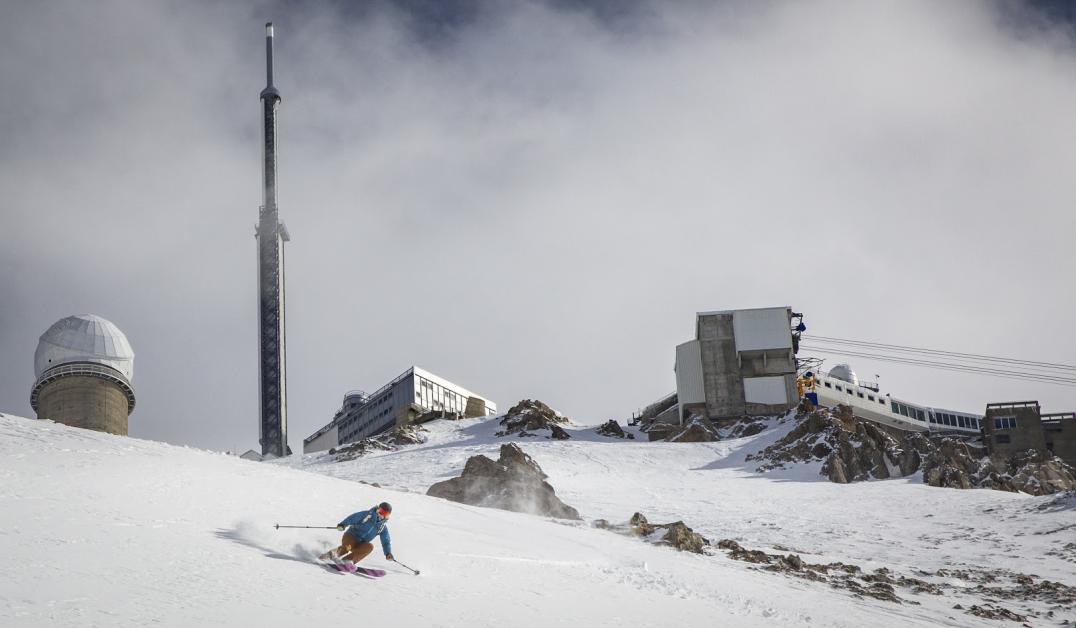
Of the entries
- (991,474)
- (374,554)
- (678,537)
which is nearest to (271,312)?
(991,474)

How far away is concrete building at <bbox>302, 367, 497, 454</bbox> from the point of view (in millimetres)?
104688

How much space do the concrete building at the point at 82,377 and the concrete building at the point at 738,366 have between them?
5096 centimetres

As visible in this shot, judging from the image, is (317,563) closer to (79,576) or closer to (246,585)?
(246,585)

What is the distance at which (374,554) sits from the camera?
57.4 feet

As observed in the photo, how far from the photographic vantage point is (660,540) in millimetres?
27641

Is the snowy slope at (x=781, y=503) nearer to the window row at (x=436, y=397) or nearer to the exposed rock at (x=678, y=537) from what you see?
the exposed rock at (x=678, y=537)

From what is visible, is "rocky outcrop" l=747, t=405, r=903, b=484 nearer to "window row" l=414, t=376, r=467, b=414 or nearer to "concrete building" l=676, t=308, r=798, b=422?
"concrete building" l=676, t=308, r=798, b=422

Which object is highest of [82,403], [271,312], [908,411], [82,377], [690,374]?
[271,312]

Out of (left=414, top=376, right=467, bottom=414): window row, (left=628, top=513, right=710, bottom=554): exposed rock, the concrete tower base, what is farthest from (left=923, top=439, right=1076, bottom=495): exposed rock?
(left=414, top=376, right=467, bottom=414): window row

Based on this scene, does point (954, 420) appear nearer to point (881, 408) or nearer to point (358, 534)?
point (881, 408)

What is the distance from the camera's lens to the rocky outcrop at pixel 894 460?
49938 mm

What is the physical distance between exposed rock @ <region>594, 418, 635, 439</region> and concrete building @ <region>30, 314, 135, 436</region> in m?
37.3

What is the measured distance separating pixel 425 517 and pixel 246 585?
11176 millimetres

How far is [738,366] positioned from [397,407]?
43.7 m
